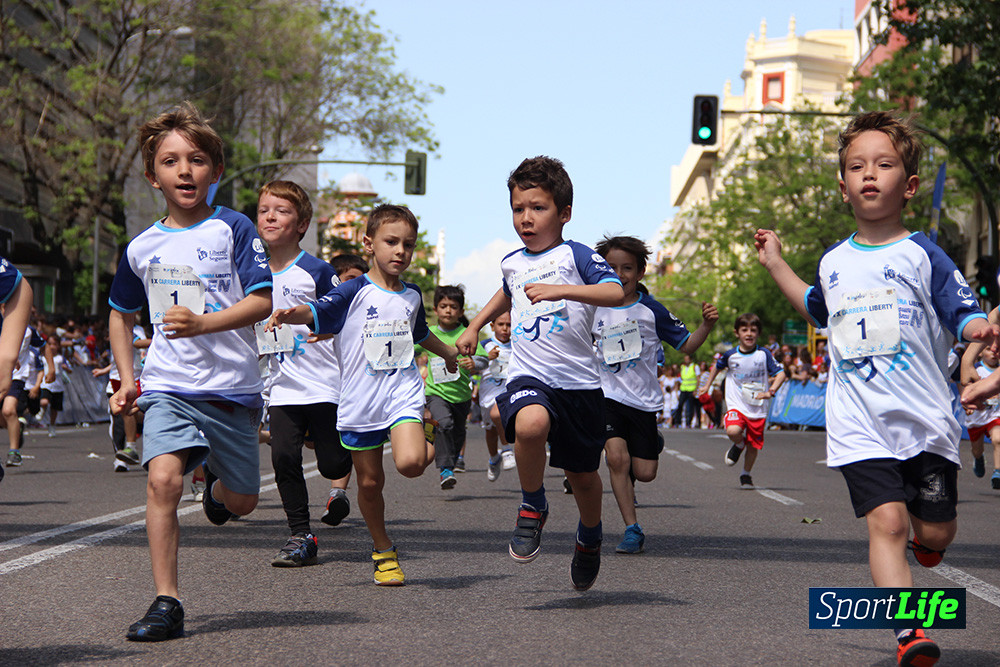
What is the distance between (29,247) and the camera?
3688cm

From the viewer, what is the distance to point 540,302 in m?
6.10

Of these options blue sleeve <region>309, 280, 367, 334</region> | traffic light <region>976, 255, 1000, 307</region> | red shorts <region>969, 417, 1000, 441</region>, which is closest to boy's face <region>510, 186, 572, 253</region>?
blue sleeve <region>309, 280, 367, 334</region>

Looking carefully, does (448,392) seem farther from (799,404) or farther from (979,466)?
(799,404)

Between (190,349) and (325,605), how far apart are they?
1.32 m

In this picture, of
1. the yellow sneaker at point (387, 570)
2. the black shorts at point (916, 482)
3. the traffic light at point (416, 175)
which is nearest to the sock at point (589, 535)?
the yellow sneaker at point (387, 570)

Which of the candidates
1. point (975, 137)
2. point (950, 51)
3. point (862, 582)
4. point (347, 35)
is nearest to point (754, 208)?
point (950, 51)

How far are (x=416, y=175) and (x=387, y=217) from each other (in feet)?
78.6

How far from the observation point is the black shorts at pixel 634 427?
28.3 ft

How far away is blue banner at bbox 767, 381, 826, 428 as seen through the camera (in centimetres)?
3306

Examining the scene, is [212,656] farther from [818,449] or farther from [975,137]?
[975,137]

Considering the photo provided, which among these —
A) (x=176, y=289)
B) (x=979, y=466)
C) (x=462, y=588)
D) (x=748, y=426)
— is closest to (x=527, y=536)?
(x=462, y=588)

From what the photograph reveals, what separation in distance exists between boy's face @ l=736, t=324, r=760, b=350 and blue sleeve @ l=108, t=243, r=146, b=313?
9.78 m

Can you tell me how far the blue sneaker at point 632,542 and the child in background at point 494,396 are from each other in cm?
350

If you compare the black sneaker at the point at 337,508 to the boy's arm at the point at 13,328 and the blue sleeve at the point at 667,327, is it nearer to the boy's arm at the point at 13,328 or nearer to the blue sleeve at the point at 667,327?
the blue sleeve at the point at 667,327
